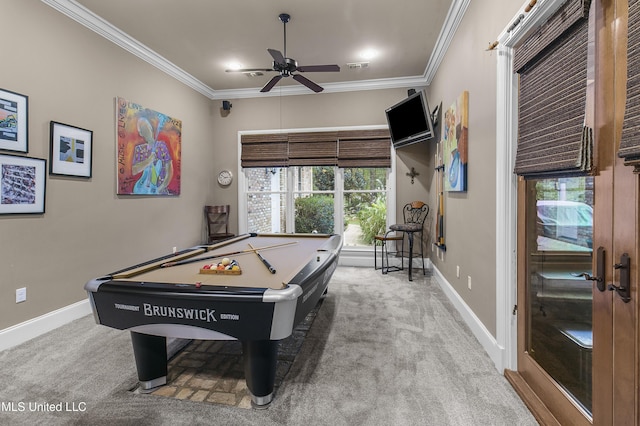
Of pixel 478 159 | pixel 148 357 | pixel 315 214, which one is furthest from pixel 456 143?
pixel 148 357

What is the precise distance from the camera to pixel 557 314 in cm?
166

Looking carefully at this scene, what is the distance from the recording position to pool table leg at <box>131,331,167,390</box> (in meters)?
1.86

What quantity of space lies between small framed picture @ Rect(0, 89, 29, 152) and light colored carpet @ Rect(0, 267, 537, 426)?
165 centimetres

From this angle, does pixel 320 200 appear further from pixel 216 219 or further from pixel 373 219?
pixel 216 219

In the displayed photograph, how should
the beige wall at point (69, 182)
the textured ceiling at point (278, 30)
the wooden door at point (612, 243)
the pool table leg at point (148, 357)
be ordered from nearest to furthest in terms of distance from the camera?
the wooden door at point (612, 243) < the pool table leg at point (148, 357) < the beige wall at point (69, 182) < the textured ceiling at point (278, 30)

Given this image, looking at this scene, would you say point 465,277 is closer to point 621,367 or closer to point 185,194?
point 621,367

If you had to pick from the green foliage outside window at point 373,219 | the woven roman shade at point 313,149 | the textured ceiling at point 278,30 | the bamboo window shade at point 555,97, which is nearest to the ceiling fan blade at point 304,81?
the textured ceiling at point 278,30

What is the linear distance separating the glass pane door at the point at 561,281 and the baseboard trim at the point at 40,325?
3.85 m

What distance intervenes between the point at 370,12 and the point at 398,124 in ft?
5.90

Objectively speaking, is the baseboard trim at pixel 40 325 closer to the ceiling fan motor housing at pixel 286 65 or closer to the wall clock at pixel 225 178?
the wall clock at pixel 225 178

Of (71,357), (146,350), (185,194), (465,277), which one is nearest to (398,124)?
(465,277)

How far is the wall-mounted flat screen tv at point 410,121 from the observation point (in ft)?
13.8

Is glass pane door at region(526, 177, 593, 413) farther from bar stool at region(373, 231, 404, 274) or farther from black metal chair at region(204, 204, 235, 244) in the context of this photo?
black metal chair at region(204, 204, 235, 244)
